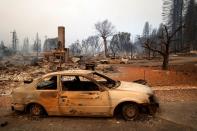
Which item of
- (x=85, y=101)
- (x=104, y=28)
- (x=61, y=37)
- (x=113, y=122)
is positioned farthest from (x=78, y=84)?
(x=104, y=28)

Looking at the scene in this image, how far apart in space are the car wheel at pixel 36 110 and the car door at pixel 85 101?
0.77 m

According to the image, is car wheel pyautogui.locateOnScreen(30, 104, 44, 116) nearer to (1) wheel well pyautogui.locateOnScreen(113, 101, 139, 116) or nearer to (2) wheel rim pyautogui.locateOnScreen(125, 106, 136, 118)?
(1) wheel well pyautogui.locateOnScreen(113, 101, 139, 116)

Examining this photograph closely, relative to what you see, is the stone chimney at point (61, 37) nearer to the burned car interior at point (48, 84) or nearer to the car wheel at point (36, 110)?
the burned car interior at point (48, 84)

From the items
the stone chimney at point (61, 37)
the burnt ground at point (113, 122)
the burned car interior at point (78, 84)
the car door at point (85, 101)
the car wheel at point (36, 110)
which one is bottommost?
the burnt ground at point (113, 122)

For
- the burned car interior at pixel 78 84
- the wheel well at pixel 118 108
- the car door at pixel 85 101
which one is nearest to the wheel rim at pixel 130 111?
the wheel well at pixel 118 108

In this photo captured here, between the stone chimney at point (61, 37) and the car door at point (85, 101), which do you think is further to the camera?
the stone chimney at point (61, 37)

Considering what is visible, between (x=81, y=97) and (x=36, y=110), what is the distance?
165 cm

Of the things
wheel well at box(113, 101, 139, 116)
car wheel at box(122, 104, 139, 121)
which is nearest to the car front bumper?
wheel well at box(113, 101, 139, 116)

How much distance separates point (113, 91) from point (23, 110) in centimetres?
308

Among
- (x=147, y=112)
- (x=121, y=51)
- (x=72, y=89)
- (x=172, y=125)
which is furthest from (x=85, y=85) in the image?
(x=121, y=51)

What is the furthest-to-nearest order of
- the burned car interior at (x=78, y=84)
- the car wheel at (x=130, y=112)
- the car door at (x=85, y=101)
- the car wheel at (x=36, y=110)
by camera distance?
the car wheel at (x=36, y=110), the burned car interior at (x=78, y=84), the car door at (x=85, y=101), the car wheel at (x=130, y=112)

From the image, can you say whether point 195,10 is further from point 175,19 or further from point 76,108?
point 76,108

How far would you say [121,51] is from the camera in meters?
94.6

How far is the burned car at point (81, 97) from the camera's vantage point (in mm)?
8031
